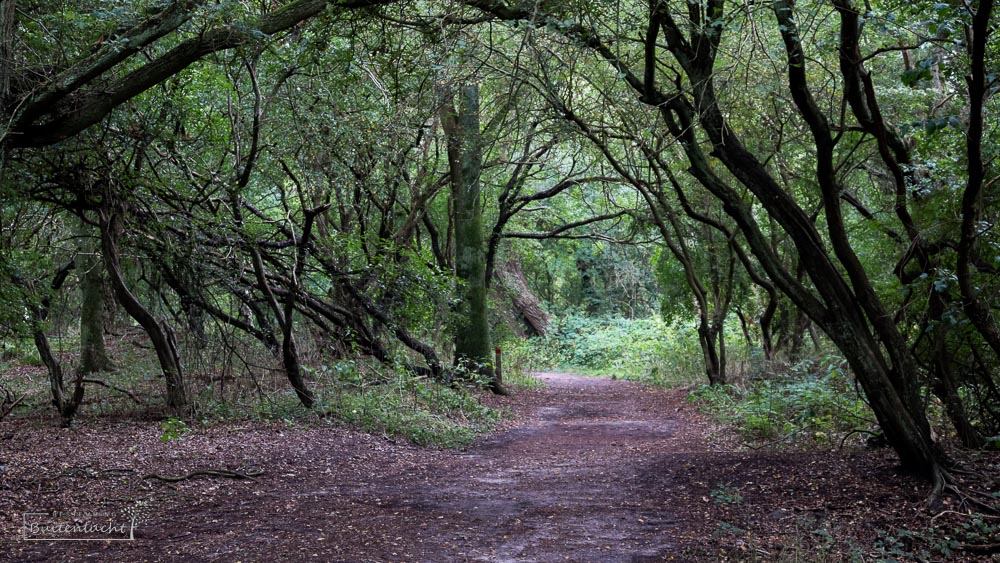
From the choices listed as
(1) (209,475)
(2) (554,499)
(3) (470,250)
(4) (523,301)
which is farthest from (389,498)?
(4) (523,301)

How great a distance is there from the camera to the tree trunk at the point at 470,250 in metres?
13.8

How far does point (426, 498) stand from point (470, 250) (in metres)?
8.99

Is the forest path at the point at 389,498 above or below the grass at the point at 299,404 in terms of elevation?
below

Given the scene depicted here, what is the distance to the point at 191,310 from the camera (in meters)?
8.92

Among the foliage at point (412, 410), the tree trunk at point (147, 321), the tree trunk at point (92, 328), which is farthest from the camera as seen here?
the tree trunk at point (92, 328)

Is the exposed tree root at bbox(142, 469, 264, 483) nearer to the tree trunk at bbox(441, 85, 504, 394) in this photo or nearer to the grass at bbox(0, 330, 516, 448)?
the grass at bbox(0, 330, 516, 448)

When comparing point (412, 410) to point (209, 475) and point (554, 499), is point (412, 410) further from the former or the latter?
point (554, 499)

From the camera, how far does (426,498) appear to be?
18.6 feet

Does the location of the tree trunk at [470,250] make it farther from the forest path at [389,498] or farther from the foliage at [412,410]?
the forest path at [389,498]

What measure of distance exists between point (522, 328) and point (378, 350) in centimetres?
1718

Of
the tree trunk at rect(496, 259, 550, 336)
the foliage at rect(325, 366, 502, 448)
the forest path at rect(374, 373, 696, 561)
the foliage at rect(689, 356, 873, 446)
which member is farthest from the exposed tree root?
the tree trunk at rect(496, 259, 550, 336)

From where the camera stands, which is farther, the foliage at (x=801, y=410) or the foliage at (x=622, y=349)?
the foliage at (x=622, y=349)

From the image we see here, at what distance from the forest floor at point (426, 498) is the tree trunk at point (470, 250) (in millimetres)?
5578

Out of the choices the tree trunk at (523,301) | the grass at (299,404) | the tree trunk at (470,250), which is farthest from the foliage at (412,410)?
the tree trunk at (523,301)
